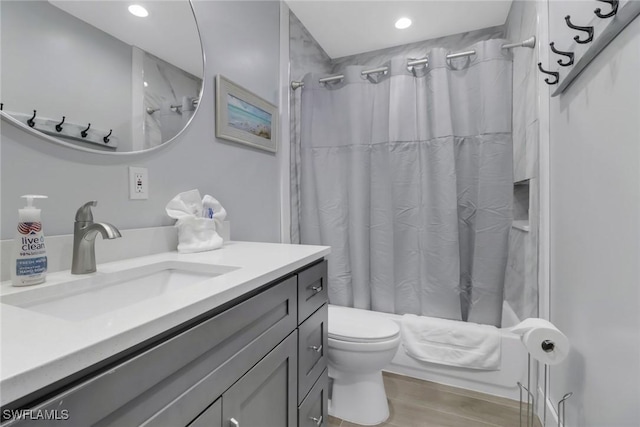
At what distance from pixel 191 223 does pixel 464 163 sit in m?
1.54

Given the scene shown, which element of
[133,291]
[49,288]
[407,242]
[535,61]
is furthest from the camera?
[407,242]

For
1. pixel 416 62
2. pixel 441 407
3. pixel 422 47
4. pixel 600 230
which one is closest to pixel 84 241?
pixel 600 230

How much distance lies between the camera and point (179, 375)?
1.72 ft

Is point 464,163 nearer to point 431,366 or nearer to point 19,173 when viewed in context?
point 431,366

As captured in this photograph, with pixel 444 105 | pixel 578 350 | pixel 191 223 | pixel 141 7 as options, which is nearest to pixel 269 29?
pixel 141 7

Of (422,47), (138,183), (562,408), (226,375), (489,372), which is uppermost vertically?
(422,47)

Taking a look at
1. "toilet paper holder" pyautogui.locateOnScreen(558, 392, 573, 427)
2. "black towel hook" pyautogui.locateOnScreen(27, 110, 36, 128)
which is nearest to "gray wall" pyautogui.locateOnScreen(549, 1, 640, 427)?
"toilet paper holder" pyautogui.locateOnScreen(558, 392, 573, 427)

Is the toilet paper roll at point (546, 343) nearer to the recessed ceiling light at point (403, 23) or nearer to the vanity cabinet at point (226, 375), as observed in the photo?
the vanity cabinet at point (226, 375)

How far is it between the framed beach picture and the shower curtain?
1.14 ft

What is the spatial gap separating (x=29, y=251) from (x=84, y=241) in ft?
0.38

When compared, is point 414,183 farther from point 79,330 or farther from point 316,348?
point 79,330

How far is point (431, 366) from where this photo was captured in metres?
1.75

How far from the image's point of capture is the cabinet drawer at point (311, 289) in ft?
3.18

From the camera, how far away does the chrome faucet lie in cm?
78
